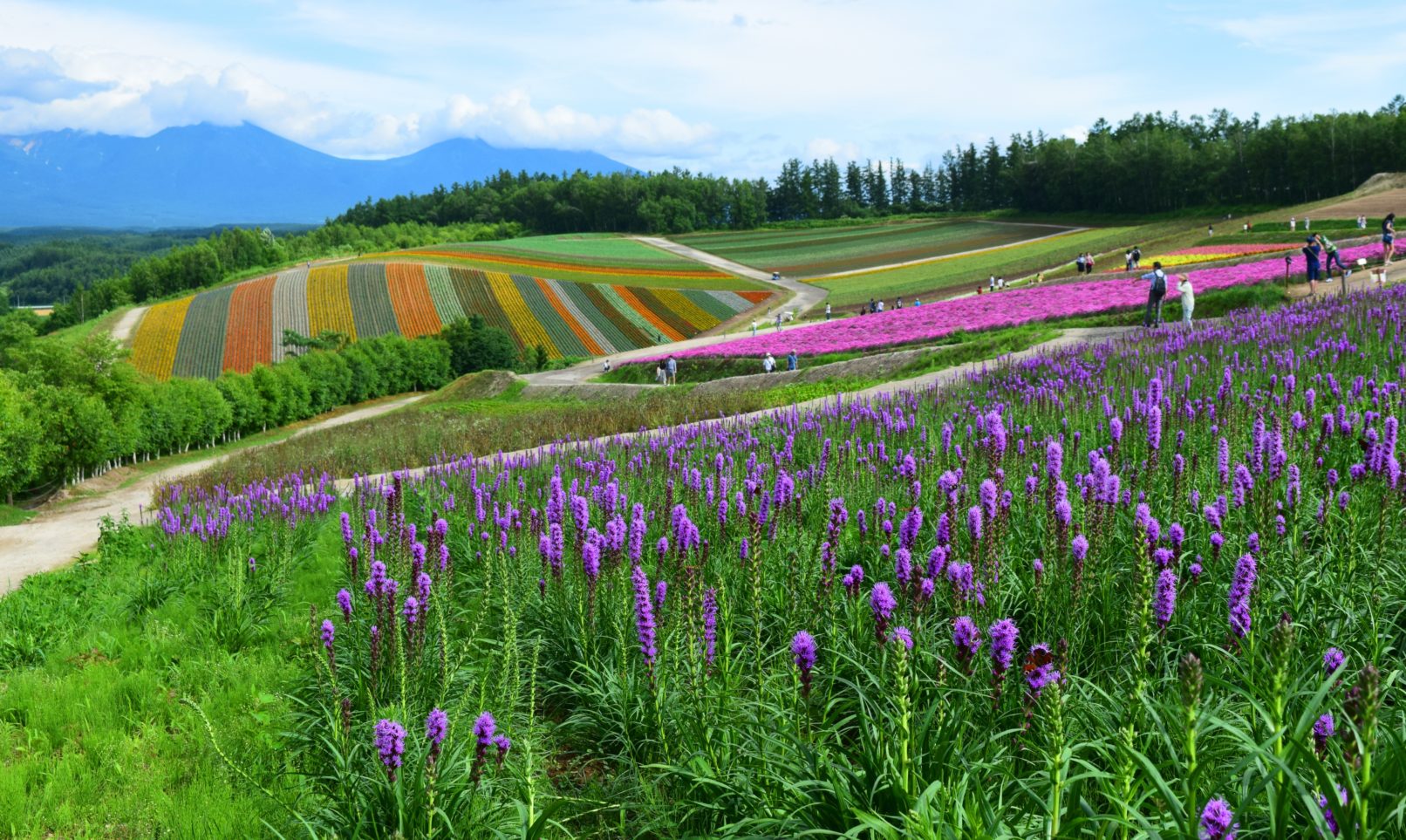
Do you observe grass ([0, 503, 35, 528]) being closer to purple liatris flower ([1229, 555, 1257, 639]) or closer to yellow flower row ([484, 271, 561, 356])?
purple liatris flower ([1229, 555, 1257, 639])

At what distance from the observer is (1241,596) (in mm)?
3447

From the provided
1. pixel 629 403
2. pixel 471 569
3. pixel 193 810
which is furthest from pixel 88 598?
pixel 629 403

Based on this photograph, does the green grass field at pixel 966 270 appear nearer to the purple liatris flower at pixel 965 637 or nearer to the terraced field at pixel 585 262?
the terraced field at pixel 585 262

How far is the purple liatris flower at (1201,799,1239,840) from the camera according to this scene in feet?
7.36

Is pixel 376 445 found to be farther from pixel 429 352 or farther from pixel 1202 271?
pixel 429 352

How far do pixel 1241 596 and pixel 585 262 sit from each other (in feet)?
314

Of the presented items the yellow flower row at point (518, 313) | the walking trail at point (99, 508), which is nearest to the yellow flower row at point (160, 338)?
the walking trail at point (99, 508)

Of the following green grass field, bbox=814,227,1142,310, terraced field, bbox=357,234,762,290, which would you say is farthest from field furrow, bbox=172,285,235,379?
green grass field, bbox=814,227,1142,310

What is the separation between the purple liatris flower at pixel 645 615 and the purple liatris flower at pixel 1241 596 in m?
2.33

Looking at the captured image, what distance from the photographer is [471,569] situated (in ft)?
26.6

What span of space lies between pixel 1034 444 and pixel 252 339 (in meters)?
70.1

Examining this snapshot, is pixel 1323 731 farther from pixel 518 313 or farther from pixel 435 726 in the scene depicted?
pixel 518 313

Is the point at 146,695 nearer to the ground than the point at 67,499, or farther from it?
farther from it

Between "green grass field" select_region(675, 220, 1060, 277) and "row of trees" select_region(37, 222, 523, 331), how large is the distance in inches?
1536
